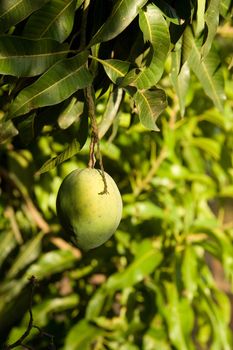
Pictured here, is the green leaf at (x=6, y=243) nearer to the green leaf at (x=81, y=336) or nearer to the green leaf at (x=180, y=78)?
the green leaf at (x=81, y=336)

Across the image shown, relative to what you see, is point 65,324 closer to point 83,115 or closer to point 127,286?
point 127,286

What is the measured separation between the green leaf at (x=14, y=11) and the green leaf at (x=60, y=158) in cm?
19

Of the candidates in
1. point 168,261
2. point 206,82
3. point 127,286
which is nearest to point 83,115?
point 206,82

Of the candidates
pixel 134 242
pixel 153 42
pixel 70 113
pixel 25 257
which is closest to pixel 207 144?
pixel 134 242

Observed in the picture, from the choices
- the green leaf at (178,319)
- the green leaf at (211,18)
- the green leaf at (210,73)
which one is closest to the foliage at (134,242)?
the green leaf at (178,319)

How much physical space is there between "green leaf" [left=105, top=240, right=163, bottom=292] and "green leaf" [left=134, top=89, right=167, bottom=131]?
878 mm

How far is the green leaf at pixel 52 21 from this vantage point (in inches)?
35.3

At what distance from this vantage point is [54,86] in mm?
874

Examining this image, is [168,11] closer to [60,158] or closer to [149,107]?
[149,107]

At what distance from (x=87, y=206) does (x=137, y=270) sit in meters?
0.85

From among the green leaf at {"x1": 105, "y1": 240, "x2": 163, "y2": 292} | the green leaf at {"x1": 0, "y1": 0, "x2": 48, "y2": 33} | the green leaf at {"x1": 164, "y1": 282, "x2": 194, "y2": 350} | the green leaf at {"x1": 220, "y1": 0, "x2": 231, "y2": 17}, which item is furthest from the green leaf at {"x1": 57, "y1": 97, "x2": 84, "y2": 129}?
the green leaf at {"x1": 164, "y1": 282, "x2": 194, "y2": 350}

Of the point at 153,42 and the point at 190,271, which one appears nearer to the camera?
the point at 153,42

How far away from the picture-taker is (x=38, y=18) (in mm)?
902

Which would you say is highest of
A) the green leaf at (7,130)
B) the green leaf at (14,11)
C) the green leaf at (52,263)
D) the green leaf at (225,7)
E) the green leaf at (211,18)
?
the green leaf at (14,11)
